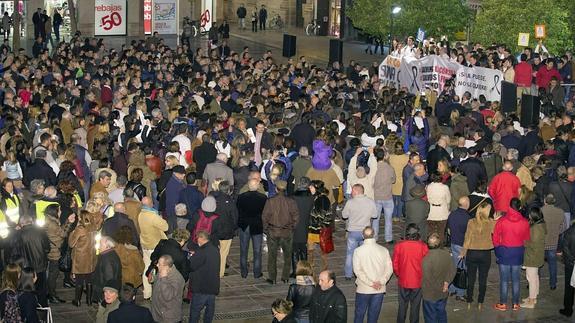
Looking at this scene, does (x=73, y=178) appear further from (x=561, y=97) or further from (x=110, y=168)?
(x=561, y=97)

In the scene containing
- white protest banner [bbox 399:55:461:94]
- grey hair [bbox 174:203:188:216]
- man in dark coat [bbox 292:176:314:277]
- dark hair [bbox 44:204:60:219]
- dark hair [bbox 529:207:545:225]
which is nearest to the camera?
dark hair [bbox 44:204:60:219]

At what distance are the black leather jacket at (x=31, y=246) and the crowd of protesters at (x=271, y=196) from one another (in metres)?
0.02

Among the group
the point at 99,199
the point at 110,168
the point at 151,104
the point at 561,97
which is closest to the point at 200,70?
the point at 151,104

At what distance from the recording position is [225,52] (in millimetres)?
39406

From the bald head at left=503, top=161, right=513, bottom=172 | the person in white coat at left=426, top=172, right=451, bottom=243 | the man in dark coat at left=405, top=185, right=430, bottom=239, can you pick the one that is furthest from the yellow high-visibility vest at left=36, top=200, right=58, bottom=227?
the bald head at left=503, top=161, right=513, bottom=172

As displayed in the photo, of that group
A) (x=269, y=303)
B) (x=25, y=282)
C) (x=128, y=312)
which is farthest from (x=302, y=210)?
(x=128, y=312)

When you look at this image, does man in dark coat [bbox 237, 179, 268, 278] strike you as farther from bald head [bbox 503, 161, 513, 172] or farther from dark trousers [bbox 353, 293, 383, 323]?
bald head [bbox 503, 161, 513, 172]

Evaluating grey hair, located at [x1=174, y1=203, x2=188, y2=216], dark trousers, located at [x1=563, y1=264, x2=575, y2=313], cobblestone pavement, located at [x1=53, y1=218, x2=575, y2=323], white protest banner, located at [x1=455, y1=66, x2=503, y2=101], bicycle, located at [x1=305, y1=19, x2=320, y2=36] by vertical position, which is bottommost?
cobblestone pavement, located at [x1=53, y1=218, x2=575, y2=323]

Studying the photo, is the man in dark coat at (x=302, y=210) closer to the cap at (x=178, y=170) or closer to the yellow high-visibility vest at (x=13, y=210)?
the cap at (x=178, y=170)

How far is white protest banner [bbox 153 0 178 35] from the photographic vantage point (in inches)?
2156

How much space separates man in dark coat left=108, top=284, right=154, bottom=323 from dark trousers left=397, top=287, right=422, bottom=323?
14.0 ft

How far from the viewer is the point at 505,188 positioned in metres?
20.3

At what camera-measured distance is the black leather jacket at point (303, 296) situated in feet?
47.5

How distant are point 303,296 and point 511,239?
4.16 m
